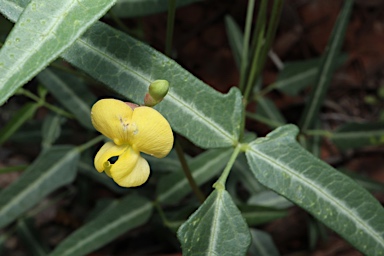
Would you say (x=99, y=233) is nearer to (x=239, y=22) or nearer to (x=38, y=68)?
(x=38, y=68)

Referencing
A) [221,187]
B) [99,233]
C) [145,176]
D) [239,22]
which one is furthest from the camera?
[239,22]

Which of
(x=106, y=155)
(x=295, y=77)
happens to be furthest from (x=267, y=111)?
(x=106, y=155)

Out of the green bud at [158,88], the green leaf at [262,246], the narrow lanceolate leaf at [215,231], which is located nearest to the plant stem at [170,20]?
the green bud at [158,88]

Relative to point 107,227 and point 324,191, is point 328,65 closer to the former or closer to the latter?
point 324,191

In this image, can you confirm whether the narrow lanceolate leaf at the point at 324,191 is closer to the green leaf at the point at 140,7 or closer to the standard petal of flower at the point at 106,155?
the standard petal of flower at the point at 106,155

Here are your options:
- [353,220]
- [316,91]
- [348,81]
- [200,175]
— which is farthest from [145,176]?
[348,81]

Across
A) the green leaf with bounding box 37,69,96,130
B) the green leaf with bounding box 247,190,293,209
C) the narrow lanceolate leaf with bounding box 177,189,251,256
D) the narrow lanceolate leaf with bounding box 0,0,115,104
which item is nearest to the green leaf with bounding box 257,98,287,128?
the green leaf with bounding box 247,190,293,209

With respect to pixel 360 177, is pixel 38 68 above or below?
below

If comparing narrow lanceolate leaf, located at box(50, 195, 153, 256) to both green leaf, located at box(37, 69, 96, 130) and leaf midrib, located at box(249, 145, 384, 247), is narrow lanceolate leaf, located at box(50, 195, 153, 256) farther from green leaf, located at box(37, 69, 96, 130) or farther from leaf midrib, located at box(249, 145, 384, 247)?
leaf midrib, located at box(249, 145, 384, 247)
